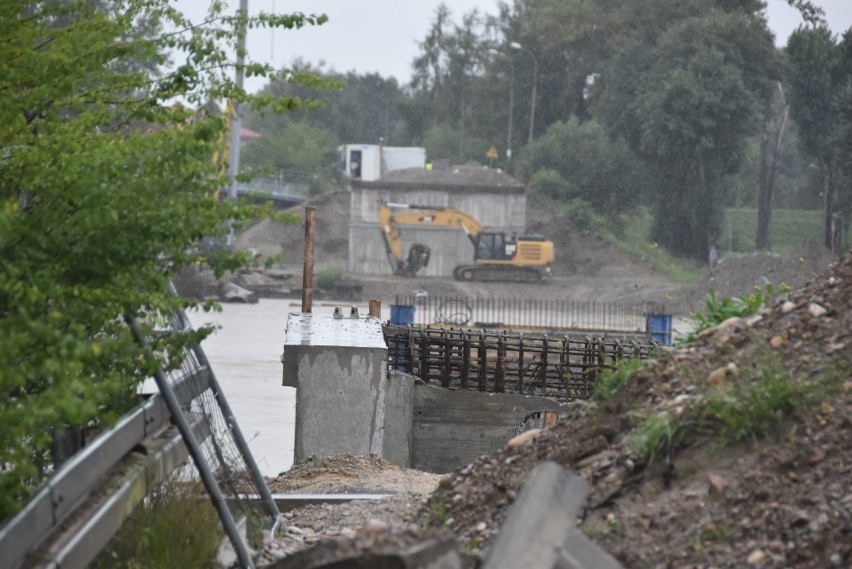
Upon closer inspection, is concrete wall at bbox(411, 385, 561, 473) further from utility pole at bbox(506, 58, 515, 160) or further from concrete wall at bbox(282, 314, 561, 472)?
utility pole at bbox(506, 58, 515, 160)

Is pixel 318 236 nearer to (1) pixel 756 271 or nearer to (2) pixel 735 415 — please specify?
(1) pixel 756 271

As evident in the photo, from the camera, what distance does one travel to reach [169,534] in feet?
26.1

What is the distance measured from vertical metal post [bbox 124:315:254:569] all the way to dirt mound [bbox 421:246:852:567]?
45.6 inches

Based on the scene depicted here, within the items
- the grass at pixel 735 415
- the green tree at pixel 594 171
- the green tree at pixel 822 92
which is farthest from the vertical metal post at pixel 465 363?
A: the green tree at pixel 594 171

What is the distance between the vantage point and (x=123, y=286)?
6.82 m

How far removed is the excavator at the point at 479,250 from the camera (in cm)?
6569

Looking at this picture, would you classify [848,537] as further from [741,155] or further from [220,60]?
[741,155]

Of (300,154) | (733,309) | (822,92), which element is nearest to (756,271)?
(822,92)

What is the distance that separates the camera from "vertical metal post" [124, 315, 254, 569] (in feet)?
25.2

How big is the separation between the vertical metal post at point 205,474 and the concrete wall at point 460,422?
15.4 meters

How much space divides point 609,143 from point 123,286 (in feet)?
279

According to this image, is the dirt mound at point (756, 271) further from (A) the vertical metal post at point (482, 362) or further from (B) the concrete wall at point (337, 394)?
(B) the concrete wall at point (337, 394)

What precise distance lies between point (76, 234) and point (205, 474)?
1.80 meters

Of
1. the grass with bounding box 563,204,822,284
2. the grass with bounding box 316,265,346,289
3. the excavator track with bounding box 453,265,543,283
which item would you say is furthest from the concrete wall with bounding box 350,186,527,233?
the excavator track with bounding box 453,265,543,283
